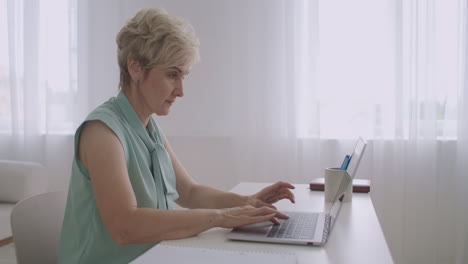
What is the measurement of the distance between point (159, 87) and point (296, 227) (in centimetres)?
58

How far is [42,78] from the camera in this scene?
337 centimetres

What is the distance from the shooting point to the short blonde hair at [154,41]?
4.41 ft

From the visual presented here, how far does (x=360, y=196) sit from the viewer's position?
1.68m

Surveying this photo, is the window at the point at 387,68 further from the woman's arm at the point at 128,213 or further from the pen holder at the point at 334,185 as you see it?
the woman's arm at the point at 128,213

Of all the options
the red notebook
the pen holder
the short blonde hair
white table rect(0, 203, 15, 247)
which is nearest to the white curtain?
the red notebook


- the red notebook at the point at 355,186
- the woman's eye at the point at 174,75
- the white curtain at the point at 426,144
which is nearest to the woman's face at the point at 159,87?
the woman's eye at the point at 174,75

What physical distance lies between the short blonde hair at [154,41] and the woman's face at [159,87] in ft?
0.09

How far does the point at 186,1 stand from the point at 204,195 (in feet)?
6.05

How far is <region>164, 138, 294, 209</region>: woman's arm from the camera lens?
151 centimetres

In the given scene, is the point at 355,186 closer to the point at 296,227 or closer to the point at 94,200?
the point at 296,227

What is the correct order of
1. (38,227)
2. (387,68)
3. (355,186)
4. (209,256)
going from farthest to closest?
(387,68) → (355,186) → (38,227) → (209,256)

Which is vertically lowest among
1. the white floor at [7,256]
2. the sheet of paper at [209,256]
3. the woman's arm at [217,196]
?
the white floor at [7,256]

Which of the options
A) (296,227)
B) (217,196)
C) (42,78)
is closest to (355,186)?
Result: (217,196)

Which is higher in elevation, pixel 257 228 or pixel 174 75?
pixel 174 75
